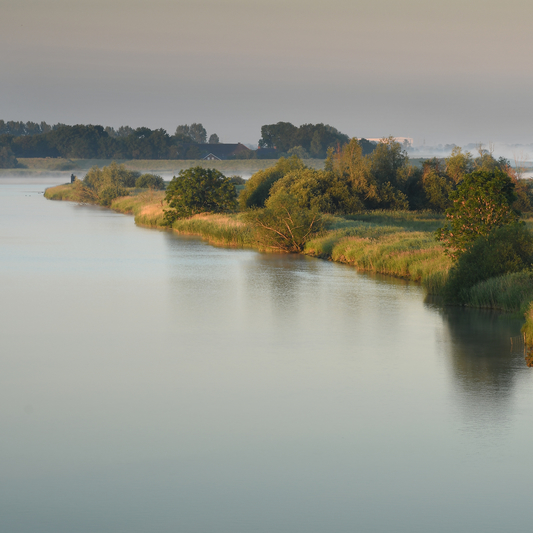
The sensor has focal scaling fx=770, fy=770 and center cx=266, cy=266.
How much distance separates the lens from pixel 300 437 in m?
10.3

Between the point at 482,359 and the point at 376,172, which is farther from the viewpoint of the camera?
the point at 376,172

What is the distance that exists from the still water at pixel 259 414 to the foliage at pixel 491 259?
855 millimetres

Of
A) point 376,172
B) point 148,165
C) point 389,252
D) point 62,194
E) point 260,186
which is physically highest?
point 148,165

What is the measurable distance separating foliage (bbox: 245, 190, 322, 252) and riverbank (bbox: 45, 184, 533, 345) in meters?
0.70

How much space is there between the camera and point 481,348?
1580 centimetres

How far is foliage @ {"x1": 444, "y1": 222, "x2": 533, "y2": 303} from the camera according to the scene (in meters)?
19.8

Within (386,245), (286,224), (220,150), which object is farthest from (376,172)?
(220,150)

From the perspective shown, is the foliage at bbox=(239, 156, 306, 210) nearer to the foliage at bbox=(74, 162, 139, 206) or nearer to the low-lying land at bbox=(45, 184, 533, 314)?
the low-lying land at bbox=(45, 184, 533, 314)

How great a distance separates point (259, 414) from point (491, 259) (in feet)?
34.6

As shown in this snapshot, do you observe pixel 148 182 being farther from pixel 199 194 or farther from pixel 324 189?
Answer: pixel 324 189

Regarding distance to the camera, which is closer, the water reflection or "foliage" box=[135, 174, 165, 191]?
the water reflection

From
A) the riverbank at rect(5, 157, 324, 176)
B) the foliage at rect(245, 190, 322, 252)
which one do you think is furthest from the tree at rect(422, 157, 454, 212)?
the riverbank at rect(5, 157, 324, 176)

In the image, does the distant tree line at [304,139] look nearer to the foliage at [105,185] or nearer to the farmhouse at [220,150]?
the farmhouse at [220,150]

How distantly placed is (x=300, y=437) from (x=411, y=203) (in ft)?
144
